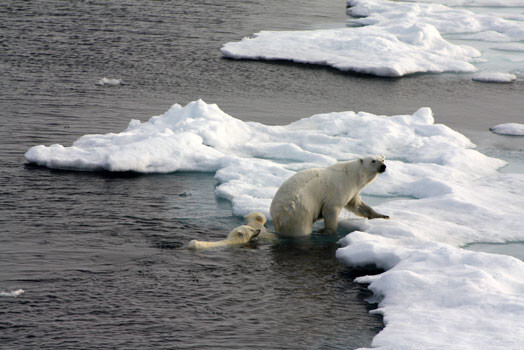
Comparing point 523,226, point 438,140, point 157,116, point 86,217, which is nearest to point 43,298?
point 86,217

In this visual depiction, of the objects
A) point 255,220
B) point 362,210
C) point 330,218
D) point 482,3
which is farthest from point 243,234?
point 482,3

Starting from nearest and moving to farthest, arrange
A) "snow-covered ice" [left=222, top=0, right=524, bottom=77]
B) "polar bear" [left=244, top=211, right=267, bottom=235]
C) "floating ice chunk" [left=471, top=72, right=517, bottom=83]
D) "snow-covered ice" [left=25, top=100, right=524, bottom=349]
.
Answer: "snow-covered ice" [left=25, top=100, right=524, bottom=349] < "polar bear" [left=244, top=211, right=267, bottom=235] < "floating ice chunk" [left=471, top=72, right=517, bottom=83] < "snow-covered ice" [left=222, top=0, right=524, bottom=77]

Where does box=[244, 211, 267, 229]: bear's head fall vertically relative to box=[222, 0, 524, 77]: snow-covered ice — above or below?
below

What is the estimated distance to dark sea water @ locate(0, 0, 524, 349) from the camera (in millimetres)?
8609

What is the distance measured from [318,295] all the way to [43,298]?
3.40 m

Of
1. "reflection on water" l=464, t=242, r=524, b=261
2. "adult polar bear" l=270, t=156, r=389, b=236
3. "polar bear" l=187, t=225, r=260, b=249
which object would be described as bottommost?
"reflection on water" l=464, t=242, r=524, b=261

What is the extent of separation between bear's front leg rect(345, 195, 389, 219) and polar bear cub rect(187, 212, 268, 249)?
1.57 meters

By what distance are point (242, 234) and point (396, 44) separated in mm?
17415

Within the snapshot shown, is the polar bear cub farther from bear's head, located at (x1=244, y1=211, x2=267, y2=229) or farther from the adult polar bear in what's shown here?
the adult polar bear

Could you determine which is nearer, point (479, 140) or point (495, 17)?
point (479, 140)

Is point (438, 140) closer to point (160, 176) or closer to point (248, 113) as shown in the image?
point (248, 113)

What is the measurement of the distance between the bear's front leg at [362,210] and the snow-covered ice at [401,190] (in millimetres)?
132

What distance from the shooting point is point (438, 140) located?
1714 centimetres

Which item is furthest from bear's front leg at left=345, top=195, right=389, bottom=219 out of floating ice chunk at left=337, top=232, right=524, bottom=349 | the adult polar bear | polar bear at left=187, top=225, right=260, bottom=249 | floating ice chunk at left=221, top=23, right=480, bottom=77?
floating ice chunk at left=221, top=23, right=480, bottom=77
